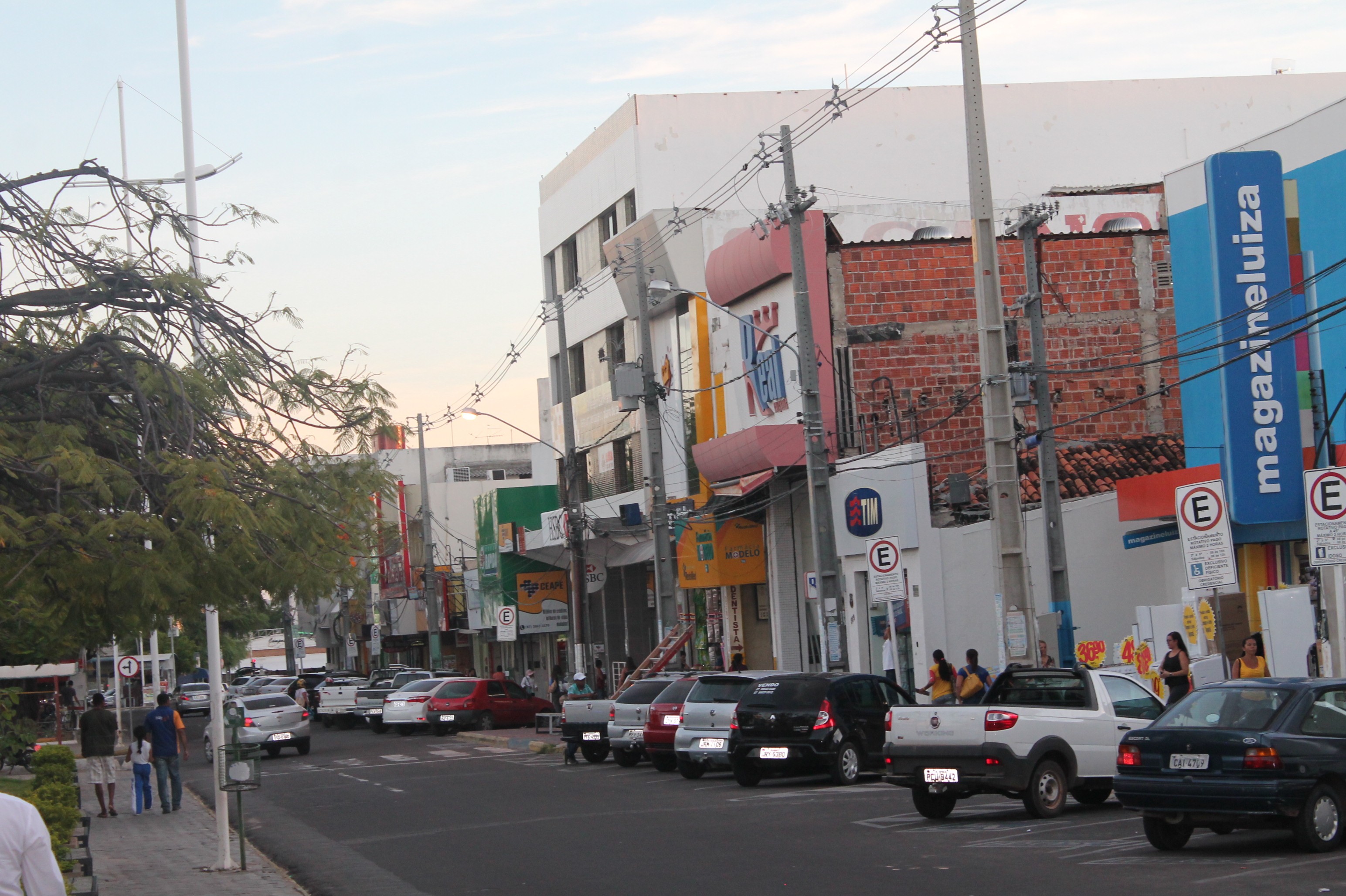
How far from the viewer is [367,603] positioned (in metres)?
13.7

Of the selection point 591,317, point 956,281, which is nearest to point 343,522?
point 956,281

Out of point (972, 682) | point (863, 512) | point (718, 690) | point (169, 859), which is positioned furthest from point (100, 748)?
point (863, 512)

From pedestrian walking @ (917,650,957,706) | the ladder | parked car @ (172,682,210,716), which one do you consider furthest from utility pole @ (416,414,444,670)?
pedestrian walking @ (917,650,957,706)

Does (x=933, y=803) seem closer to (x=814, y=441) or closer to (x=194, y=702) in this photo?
(x=814, y=441)

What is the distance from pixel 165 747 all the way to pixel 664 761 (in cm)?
767

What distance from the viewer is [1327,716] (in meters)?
12.1

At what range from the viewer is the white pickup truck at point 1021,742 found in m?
15.0

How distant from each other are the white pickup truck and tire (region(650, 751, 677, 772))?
29.7 feet

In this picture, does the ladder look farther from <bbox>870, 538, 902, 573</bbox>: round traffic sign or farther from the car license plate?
the car license plate

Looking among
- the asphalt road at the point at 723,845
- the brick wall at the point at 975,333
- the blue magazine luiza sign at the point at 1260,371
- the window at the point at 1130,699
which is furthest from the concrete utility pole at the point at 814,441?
the window at the point at 1130,699

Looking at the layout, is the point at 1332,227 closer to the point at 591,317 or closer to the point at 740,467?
the point at 740,467

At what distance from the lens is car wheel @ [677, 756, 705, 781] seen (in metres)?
22.5

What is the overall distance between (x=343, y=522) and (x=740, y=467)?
69.2 feet

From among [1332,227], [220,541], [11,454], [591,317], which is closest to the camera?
[11,454]
